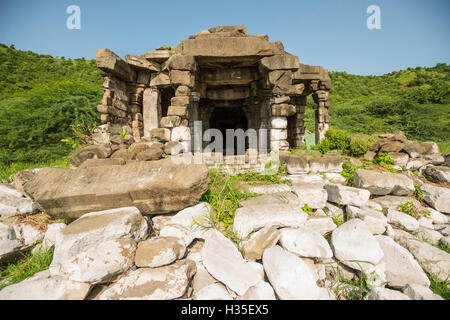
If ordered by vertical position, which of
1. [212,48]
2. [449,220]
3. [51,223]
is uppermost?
[212,48]

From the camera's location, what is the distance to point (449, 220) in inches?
115

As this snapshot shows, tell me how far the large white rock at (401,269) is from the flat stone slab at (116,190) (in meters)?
2.15

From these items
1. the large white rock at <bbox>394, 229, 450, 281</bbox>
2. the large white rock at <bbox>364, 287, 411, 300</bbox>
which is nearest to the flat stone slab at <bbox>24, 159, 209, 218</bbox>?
the large white rock at <bbox>364, 287, 411, 300</bbox>

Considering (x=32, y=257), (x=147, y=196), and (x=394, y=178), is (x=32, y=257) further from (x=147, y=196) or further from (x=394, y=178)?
(x=394, y=178)

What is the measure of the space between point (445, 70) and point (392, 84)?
7294mm

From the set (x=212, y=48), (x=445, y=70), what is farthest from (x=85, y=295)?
(x=445, y=70)

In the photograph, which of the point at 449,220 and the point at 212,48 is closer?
the point at 449,220

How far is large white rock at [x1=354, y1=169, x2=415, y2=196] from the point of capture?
2898 mm

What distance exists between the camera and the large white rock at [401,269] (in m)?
1.69

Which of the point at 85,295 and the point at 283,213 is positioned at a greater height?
the point at 283,213

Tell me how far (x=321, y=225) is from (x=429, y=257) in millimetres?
1138

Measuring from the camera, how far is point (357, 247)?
71.9 inches

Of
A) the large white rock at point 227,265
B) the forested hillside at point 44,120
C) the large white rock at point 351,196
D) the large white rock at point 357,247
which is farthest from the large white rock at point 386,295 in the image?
the forested hillside at point 44,120

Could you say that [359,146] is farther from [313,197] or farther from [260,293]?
[260,293]
